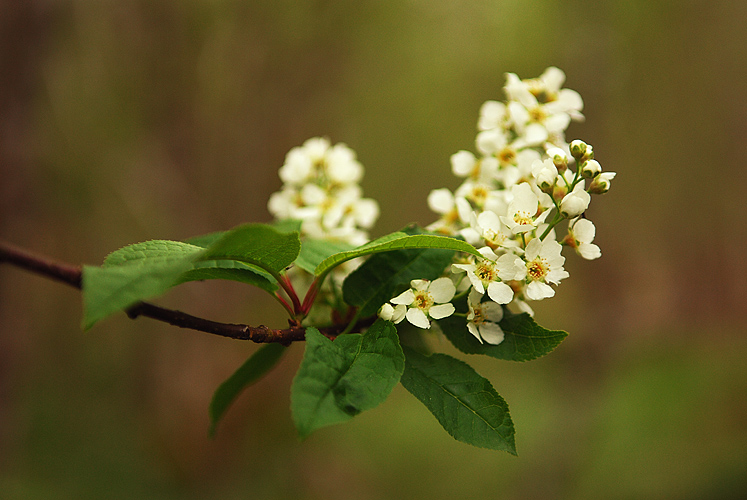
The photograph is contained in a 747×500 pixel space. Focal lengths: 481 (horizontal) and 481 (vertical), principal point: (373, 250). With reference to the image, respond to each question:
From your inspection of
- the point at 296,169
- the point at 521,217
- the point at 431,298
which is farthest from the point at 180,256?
the point at 296,169

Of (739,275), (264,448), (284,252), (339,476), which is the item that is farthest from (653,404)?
(284,252)

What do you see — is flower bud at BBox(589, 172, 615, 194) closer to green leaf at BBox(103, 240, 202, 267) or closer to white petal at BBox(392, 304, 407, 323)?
white petal at BBox(392, 304, 407, 323)

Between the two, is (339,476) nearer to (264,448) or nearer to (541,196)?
(264,448)

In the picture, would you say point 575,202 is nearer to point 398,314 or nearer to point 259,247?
point 398,314

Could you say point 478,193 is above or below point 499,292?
above

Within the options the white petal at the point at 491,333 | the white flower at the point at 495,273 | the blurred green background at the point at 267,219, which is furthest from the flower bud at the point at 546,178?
the blurred green background at the point at 267,219
